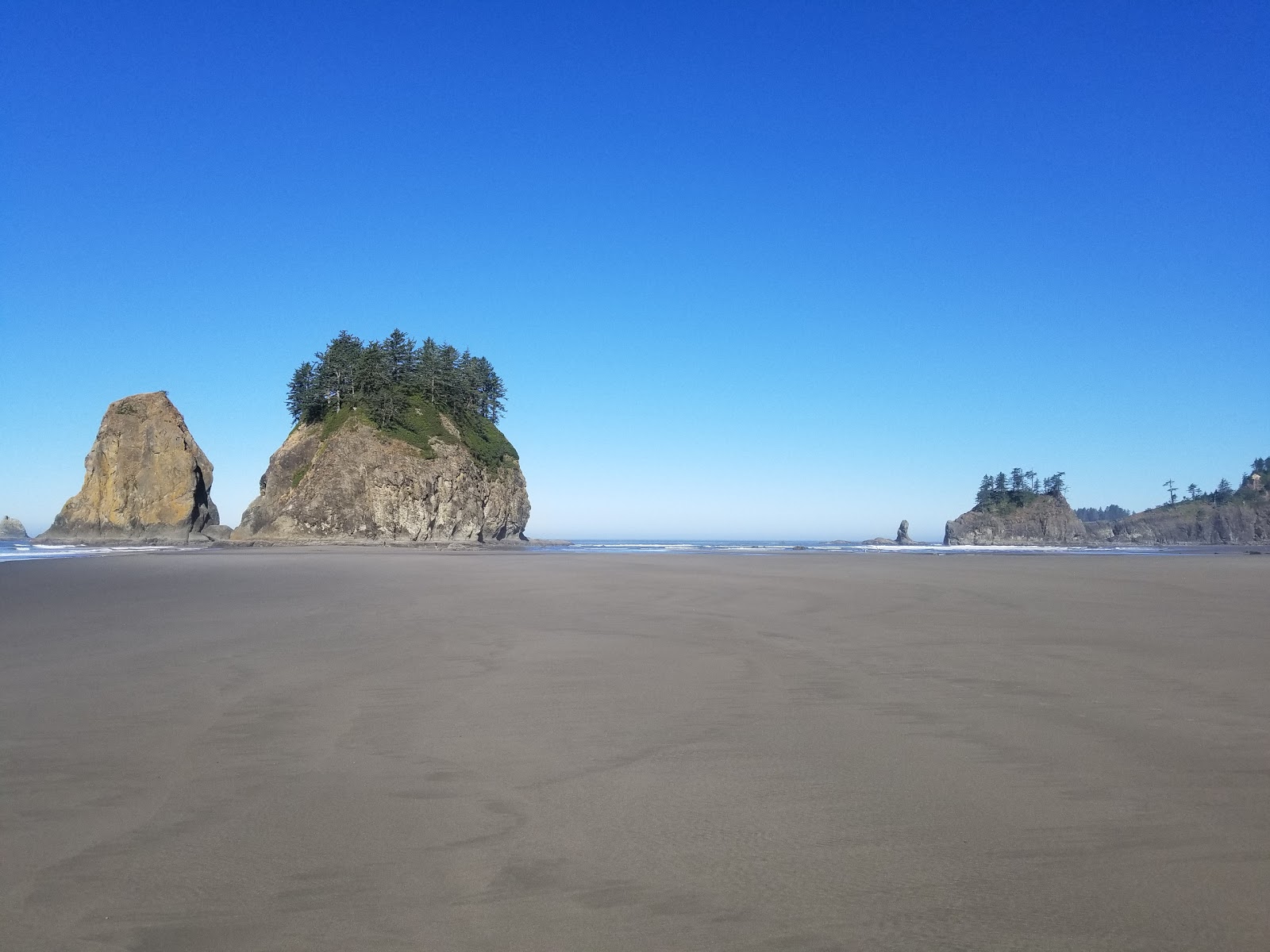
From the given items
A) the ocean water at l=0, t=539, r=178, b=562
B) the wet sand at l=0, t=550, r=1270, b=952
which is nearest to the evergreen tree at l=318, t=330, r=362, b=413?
the ocean water at l=0, t=539, r=178, b=562

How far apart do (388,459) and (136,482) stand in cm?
2778

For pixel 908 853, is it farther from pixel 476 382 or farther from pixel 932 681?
pixel 476 382

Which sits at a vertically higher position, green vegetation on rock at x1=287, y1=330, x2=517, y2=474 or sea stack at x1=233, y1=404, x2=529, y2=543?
green vegetation on rock at x1=287, y1=330, x2=517, y2=474

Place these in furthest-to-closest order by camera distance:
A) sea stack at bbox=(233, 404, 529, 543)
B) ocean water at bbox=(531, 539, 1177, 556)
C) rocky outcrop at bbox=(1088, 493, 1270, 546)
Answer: rocky outcrop at bbox=(1088, 493, 1270, 546) → sea stack at bbox=(233, 404, 529, 543) → ocean water at bbox=(531, 539, 1177, 556)

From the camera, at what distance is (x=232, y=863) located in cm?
324

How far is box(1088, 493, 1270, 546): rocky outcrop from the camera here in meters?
121

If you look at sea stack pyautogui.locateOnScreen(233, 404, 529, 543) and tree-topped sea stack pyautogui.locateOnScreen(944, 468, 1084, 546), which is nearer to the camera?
sea stack pyautogui.locateOnScreen(233, 404, 529, 543)

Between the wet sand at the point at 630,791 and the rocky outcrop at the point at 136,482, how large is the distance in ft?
244

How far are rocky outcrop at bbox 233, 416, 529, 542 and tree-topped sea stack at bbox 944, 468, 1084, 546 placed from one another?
278 ft

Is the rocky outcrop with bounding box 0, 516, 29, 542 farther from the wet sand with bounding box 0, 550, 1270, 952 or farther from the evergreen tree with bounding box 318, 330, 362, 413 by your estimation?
the wet sand with bounding box 0, 550, 1270, 952

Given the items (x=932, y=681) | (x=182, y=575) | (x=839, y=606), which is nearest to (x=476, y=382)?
(x=182, y=575)

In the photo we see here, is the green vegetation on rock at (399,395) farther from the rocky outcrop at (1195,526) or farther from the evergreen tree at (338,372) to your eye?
the rocky outcrop at (1195,526)

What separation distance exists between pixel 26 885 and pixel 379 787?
1557 millimetres

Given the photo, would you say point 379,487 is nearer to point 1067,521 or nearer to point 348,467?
point 348,467
